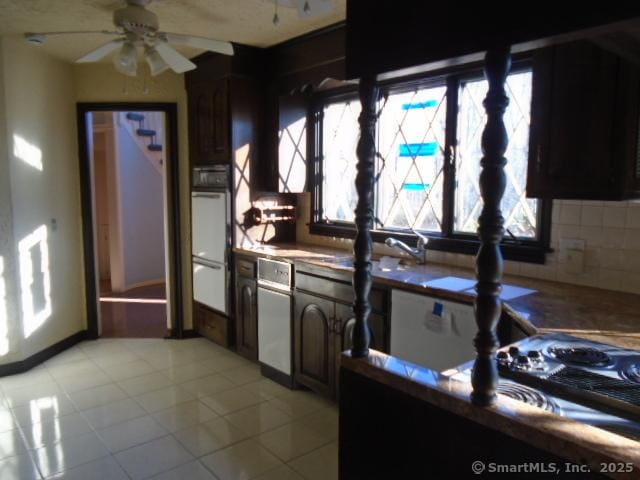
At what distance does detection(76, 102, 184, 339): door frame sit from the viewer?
4.12 meters

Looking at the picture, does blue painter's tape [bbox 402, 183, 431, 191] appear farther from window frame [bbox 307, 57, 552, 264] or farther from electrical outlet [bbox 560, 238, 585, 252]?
electrical outlet [bbox 560, 238, 585, 252]

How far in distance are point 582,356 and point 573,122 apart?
Answer: 0.97 m

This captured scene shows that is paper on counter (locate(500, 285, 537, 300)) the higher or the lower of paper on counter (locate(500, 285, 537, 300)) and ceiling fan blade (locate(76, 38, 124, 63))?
the lower

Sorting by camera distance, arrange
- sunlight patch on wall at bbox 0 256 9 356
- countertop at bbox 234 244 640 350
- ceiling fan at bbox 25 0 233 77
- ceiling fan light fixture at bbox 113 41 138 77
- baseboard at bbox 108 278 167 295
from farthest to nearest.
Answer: baseboard at bbox 108 278 167 295
sunlight patch on wall at bbox 0 256 9 356
ceiling fan light fixture at bbox 113 41 138 77
ceiling fan at bbox 25 0 233 77
countertop at bbox 234 244 640 350

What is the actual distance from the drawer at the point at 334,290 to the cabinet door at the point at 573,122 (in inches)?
36.9

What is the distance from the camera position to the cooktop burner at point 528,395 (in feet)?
3.43

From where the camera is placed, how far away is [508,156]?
2.61 meters

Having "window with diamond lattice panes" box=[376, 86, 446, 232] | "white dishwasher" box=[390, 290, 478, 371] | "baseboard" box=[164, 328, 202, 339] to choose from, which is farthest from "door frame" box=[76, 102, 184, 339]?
"white dishwasher" box=[390, 290, 478, 371]

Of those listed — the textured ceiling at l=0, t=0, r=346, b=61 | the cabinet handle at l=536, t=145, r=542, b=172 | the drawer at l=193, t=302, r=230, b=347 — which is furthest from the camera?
the drawer at l=193, t=302, r=230, b=347

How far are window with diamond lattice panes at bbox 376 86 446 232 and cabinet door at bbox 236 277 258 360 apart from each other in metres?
1.11

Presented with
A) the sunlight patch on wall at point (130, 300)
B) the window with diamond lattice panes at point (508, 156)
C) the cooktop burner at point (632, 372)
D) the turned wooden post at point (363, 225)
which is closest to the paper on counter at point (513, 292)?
the window with diamond lattice panes at point (508, 156)

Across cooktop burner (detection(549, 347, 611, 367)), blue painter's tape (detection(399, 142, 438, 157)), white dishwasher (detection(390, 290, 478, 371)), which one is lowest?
white dishwasher (detection(390, 290, 478, 371))

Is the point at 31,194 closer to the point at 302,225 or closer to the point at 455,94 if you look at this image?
the point at 302,225

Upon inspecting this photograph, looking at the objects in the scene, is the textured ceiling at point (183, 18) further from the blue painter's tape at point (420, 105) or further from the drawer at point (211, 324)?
the drawer at point (211, 324)
